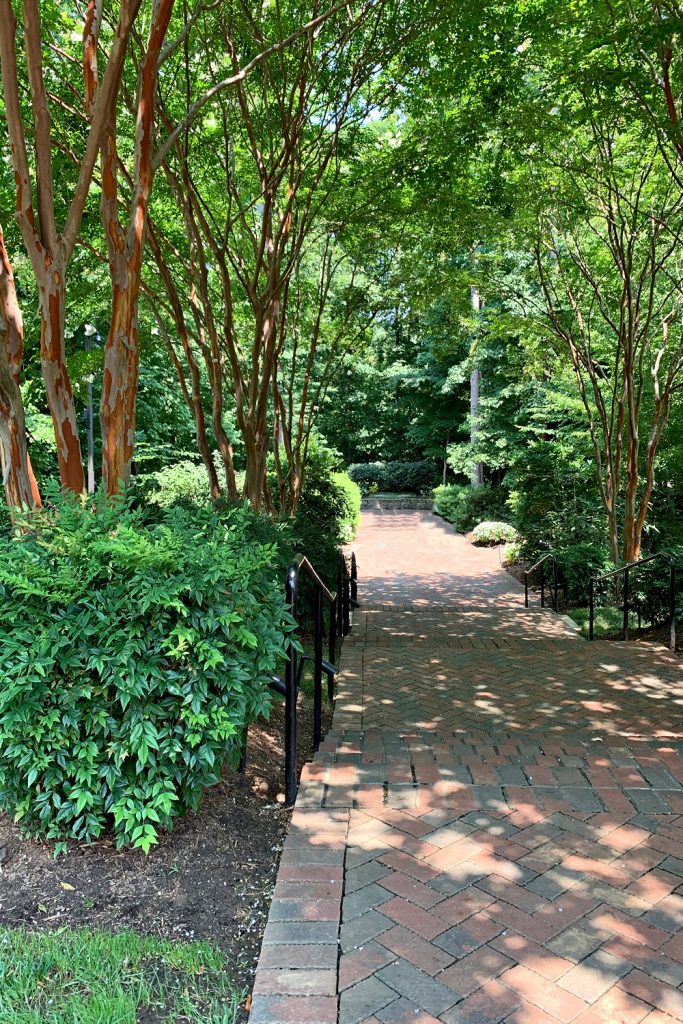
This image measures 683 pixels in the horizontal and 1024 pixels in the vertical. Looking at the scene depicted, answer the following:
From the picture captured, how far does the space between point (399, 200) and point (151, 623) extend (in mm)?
7213

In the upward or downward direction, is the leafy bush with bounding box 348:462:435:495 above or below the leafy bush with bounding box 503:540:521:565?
above

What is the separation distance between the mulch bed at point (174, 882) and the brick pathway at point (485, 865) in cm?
14

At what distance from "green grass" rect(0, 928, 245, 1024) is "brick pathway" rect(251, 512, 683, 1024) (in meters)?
0.20

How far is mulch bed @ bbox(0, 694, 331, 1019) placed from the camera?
7.24 feet

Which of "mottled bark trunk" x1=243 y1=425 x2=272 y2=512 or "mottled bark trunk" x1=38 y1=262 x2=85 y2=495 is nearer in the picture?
"mottled bark trunk" x1=38 y1=262 x2=85 y2=495

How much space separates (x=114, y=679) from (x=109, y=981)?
850 millimetres

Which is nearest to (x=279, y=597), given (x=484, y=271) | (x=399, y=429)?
(x=484, y=271)

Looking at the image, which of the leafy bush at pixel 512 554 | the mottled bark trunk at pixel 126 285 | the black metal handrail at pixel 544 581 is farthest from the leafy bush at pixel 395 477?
the mottled bark trunk at pixel 126 285

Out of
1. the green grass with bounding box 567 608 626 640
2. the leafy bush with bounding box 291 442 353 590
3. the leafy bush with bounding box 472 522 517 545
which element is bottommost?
the green grass with bounding box 567 608 626 640

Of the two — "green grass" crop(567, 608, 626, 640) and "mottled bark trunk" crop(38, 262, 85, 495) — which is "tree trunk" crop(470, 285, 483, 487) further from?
"mottled bark trunk" crop(38, 262, 85, 495)

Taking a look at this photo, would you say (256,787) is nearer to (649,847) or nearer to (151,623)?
(151,623)

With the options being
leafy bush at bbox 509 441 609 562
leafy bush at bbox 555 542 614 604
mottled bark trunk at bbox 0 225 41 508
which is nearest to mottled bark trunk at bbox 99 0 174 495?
mottled bark trunk at bbox 0 225 41 508

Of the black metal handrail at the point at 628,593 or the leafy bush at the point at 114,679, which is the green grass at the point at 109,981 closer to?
the leafy bush at the point at 114,679

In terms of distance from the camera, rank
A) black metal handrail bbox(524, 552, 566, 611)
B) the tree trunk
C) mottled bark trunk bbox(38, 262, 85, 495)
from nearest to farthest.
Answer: mottled bark trunk bbox(38, 262, 85, 495) < black metal handrail bbox(524, 552, 566, 611) < the tree trunk
